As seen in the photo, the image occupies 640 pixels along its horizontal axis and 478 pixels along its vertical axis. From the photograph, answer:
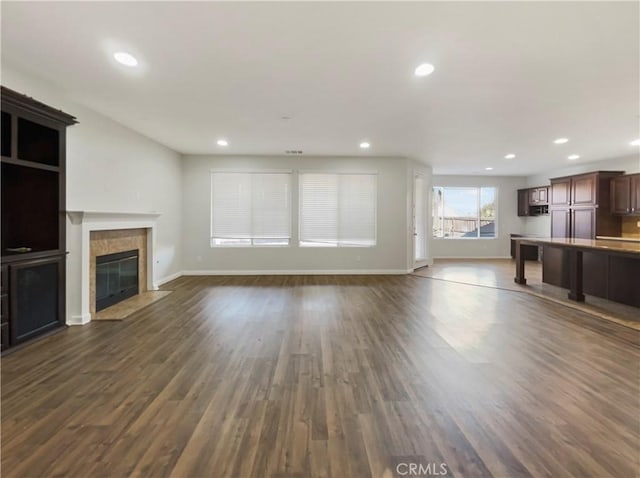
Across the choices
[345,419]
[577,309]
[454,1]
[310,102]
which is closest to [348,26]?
[454,1]

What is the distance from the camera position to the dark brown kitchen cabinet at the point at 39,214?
127 inches

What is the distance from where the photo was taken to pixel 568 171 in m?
8.70

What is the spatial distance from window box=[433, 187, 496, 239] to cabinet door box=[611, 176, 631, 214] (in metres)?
3.30

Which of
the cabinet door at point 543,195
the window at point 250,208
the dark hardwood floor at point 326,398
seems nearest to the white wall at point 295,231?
the window at point 250,208

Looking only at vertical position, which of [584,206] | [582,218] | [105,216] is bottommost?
[105,216]

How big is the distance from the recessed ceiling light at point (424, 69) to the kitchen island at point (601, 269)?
342cm

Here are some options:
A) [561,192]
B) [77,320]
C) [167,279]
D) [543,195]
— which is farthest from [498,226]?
[77,320]

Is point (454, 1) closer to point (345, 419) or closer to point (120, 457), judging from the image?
point (345, 419)

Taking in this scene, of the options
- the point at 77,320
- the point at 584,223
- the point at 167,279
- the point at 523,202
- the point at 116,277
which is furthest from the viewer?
the point at 523,202

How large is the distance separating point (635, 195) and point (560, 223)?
64.5 inches

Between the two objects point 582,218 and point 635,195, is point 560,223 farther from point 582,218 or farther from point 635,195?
point 635,195

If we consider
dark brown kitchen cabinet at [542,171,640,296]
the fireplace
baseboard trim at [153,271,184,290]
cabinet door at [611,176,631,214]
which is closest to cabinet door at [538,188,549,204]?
dark brown kitchen cabinet at [542,171,640,296]

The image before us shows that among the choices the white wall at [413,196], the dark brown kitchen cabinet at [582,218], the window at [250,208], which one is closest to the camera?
the dark brown kitchen cabinet at [582,218]

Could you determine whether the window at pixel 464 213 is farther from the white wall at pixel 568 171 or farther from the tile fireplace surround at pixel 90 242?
the tile fireplace surround at pixel 90 242
